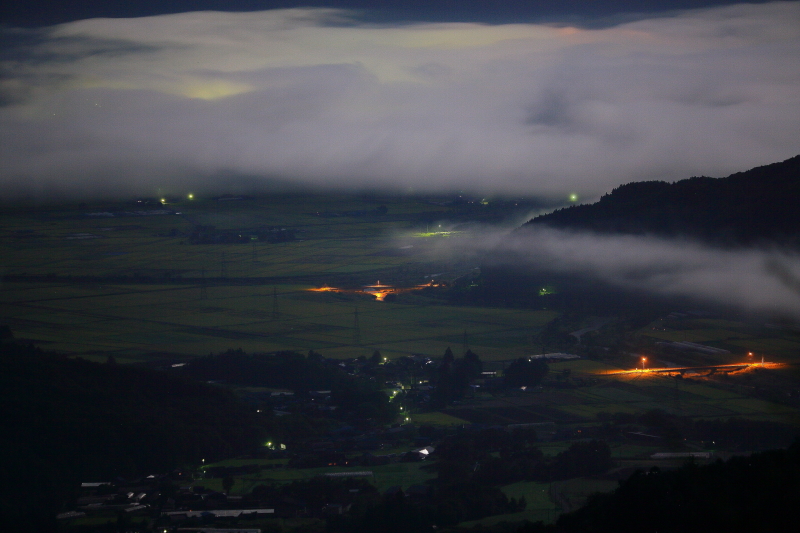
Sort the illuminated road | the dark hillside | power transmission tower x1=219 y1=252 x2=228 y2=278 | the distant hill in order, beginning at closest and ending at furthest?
the dark hillside → the illuminated road → the distant hill → power transmission tower x1=219 y1=252 x2=228 y2=278

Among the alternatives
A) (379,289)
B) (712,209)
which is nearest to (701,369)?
(712,209)

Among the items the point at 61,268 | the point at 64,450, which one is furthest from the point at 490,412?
the point at 61,268

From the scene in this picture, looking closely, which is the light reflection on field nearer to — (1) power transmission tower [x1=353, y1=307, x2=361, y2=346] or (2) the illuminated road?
(1) power transmission tower [x1=353, y1=307, x2=361, y2=346]

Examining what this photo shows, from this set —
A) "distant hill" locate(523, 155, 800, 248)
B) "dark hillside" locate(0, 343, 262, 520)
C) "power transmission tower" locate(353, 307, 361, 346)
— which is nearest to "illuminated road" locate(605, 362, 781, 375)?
"distant hill" locate(523, 155, 800, 248)

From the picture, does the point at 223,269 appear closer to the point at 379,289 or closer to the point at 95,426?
the point at 379,289

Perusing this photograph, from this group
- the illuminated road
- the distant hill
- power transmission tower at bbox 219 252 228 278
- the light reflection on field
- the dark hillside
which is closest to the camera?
the dark hillside

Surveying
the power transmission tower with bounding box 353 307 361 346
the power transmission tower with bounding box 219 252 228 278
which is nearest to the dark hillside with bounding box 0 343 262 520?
the power transmission tower with bounding box 353 307 361 346

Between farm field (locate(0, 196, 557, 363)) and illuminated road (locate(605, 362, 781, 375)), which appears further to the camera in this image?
farm field (locate(0, 196, 557, 363))

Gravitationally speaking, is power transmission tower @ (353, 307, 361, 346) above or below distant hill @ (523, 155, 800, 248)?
below

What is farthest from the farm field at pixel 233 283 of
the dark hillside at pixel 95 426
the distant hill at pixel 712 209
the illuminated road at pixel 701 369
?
the distant hill at pixel 712 209

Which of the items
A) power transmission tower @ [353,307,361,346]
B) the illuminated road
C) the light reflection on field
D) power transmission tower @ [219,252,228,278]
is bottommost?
the illuminated road
